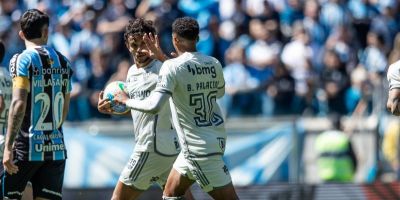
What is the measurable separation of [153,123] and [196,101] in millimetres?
923

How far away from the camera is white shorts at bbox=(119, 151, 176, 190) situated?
39.2 feet

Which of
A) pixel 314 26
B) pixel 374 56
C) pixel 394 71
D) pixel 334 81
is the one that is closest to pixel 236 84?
pixel 334 81

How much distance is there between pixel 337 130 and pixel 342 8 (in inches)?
123

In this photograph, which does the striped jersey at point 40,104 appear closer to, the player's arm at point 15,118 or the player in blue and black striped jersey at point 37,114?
the player in blue and black striped jersey at point 37,114

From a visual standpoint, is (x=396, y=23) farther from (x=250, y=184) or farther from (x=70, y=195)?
(x=70, y=195)

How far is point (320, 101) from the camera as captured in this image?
19.1m

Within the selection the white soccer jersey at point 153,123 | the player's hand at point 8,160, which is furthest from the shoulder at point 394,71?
the player's hand at point 8,160

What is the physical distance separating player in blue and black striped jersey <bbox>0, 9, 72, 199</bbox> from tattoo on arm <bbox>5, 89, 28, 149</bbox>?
0.04 ft

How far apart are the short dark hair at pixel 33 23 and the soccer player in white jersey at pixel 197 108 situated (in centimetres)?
110

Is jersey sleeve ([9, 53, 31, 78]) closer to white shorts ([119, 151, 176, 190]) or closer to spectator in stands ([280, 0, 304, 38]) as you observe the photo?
white shorts ([119, 151, 176, 190])

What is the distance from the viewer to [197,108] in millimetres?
11141

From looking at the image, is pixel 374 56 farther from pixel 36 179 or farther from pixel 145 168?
pixel 36 179

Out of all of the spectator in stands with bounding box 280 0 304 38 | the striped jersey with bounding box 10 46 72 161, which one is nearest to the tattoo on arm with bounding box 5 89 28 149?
the striped jersey with bounding box 10 46 72 161

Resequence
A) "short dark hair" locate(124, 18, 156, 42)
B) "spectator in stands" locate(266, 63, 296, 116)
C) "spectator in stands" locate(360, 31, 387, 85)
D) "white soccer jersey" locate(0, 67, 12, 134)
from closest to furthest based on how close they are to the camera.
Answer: "short dark hair" locate(124, 18, 156, 42) < "white soccer jersey" locate(0, 67, 12, 134) < "spectator in stands" locate(266, 63, 296, 116) < "spectator in stands" locate(360, 31, 387, 85)
